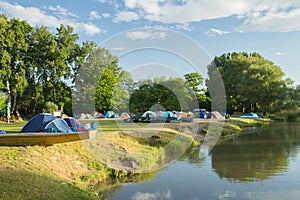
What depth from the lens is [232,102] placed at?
5962 cm

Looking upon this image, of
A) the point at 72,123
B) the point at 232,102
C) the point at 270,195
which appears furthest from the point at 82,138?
the point at 232,102

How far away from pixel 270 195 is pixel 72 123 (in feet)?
36.1

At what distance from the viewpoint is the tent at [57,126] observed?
15.1 metres

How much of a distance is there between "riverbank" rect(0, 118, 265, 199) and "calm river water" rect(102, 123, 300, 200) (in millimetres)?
1059

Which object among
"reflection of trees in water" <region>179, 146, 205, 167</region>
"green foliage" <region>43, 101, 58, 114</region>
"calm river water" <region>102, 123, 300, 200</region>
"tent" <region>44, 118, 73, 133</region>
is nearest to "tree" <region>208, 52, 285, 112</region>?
"green foliage" <region>43, 101, 58, 114</region>

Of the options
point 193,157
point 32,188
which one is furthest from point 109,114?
point 32,188

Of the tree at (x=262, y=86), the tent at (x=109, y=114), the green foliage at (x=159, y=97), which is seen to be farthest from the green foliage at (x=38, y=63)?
the tree at (x=262, y=86)

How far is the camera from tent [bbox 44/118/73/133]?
1506 cm

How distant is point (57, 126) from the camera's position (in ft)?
50.5

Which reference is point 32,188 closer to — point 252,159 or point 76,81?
point 252,159

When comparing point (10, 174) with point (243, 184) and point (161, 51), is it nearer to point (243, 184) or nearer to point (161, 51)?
point (243, 184)

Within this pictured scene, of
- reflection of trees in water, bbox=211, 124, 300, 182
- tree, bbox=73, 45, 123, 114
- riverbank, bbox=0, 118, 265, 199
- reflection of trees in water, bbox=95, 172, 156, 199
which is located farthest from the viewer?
tree, bbox=73, 45, 123, 114

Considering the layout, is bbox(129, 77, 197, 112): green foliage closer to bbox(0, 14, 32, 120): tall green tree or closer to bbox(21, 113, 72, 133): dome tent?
bbox(0, 14, 32, 120): tall green tree

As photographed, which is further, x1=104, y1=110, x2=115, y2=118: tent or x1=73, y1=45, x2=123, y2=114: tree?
x1=104, y1=110, x2=115, y2=118: tent
